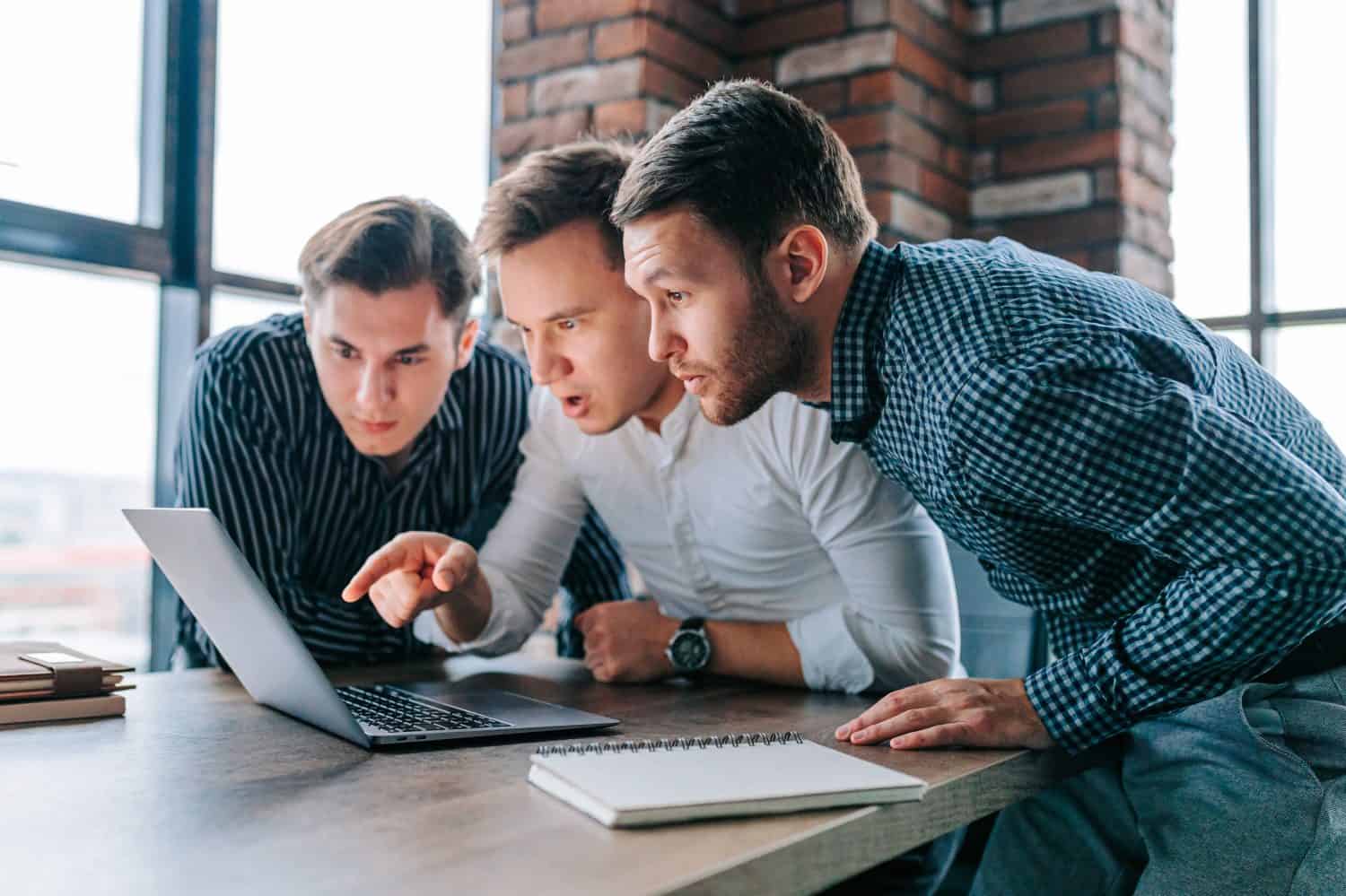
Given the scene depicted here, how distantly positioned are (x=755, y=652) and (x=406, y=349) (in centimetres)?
68

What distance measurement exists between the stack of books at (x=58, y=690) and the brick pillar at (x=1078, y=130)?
2.51 m

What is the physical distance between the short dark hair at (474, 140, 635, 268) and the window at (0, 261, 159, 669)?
1.14 m

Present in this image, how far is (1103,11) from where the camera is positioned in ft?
10.0

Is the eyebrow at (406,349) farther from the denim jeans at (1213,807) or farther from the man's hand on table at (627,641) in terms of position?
the denim jeans at (1213,807)

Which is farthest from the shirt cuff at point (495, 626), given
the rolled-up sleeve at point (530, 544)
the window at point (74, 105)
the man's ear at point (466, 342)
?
the window at point (74, 105)

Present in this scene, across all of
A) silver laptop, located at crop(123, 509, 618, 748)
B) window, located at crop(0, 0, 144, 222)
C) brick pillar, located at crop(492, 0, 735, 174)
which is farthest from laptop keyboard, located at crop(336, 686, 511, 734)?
brick pillar, located at crop(492, 0, 735, 174)

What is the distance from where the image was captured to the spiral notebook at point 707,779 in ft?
2.60

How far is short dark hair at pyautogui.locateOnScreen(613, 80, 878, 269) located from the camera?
4.25 feet

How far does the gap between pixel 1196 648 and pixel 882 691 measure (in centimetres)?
43

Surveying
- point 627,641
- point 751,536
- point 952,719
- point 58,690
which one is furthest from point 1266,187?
point 58,690

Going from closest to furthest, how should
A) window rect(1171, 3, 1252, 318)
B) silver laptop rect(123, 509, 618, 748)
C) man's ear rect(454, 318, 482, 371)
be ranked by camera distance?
silver laptop rect(123, 509, 618, 748) < man's ear rect(454, 318, 482, 371) < window rect(1171, 3, 1252, 318)

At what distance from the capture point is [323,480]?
5.90 feet

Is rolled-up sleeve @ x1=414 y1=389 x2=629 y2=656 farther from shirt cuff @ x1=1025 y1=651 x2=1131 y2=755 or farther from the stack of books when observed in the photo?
shirt cuff @ x1=1025 y1=651 x2=1131 y2=755

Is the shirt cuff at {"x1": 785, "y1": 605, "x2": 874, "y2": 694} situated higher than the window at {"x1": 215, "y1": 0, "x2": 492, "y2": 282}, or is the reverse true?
the window at {"x1": 215, "y1": 0, "x2": 492, "y2": 282}
